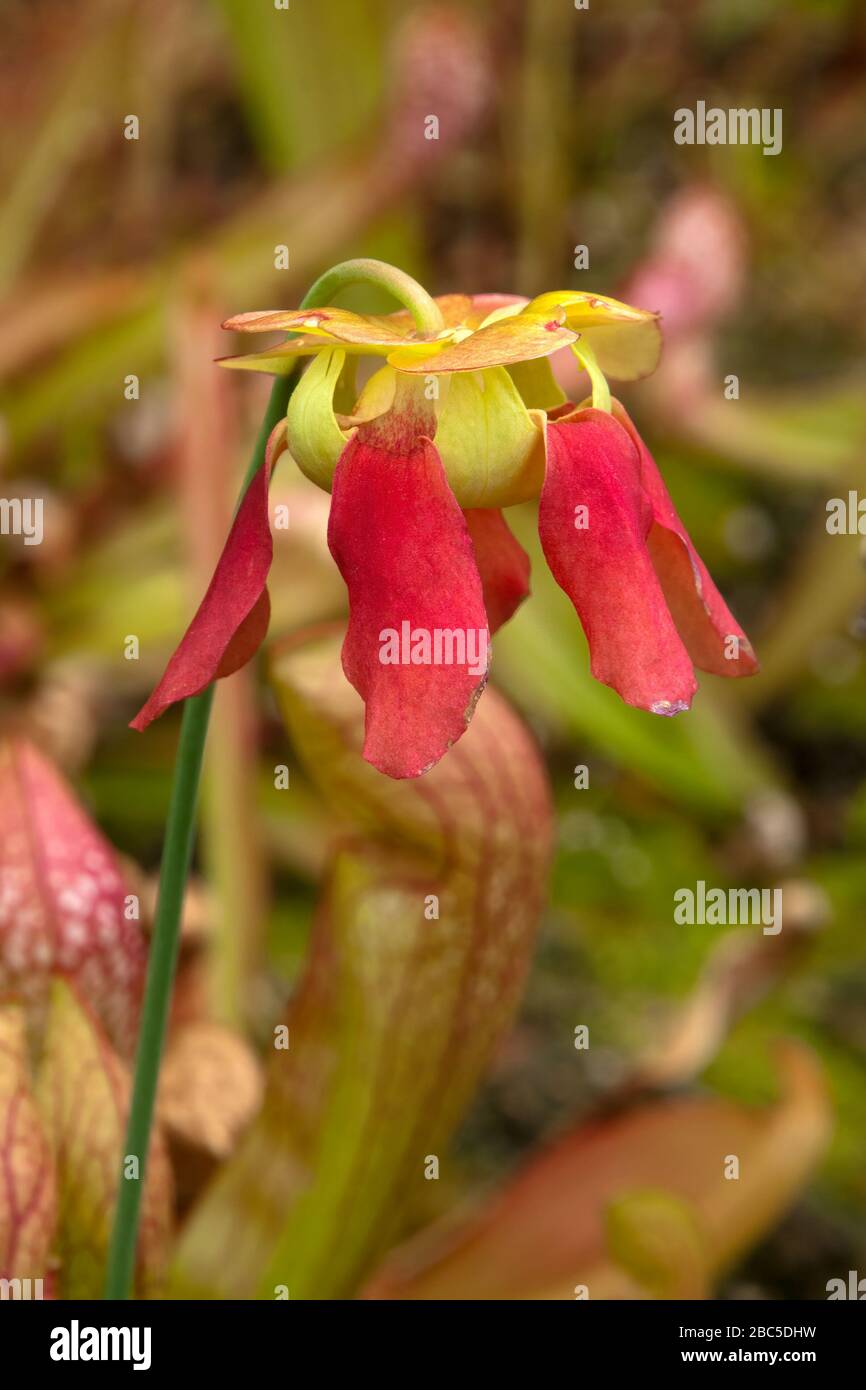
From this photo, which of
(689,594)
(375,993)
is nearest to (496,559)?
(689,594)

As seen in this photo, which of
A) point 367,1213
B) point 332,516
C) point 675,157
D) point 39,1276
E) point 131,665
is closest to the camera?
point 332,516

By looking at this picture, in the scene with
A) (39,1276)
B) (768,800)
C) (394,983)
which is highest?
(768,800)

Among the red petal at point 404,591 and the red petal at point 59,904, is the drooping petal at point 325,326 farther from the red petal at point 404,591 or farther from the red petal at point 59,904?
the red petal at point 59,904

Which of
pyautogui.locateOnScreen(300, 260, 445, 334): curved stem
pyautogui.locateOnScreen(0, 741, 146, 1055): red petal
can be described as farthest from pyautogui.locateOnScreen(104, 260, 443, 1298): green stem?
pyautogui.locateOnScreen(0, 741, 146, 1055): red petal

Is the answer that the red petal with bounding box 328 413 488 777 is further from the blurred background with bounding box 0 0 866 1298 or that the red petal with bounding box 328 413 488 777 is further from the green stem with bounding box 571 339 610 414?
the blurred background with bounding box 0 0 866 1298

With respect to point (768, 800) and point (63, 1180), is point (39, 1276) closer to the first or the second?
point (63, 1180)

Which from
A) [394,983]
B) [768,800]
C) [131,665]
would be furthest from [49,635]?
[394,983]
